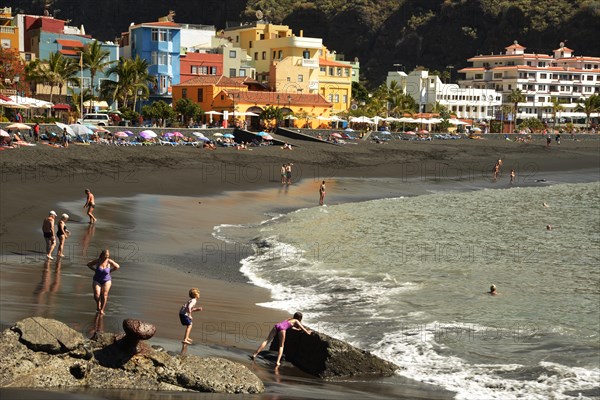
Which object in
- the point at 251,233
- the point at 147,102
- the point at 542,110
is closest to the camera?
the point at 251,233

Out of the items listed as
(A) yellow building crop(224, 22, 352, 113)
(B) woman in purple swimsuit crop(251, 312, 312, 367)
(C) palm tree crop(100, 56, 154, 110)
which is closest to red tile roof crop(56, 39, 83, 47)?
(C) palm tree crop(100, 56, 154, 110)

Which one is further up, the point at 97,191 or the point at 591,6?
the point at 591,6

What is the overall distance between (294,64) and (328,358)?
2636 inches

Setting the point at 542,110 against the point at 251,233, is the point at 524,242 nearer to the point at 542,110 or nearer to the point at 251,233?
the point at 251,233

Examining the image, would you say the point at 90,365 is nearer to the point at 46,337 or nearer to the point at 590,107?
the point at 46,337

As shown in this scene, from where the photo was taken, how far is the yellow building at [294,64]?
77.8m

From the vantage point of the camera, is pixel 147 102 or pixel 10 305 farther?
pixel 147 102

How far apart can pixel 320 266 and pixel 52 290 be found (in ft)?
26.6

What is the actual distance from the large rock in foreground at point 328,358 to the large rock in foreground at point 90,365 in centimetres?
224

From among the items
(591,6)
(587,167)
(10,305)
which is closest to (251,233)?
(10,305)

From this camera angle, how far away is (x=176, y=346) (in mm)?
12602

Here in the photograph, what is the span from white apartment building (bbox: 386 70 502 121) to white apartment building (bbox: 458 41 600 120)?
5.46 meters

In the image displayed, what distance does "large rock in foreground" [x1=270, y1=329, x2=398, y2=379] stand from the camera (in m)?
12.6

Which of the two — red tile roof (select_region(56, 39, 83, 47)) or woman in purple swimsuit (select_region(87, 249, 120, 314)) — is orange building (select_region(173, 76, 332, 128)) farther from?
woman in purple swimsuit (select_region(87, 249, 120, 314))
